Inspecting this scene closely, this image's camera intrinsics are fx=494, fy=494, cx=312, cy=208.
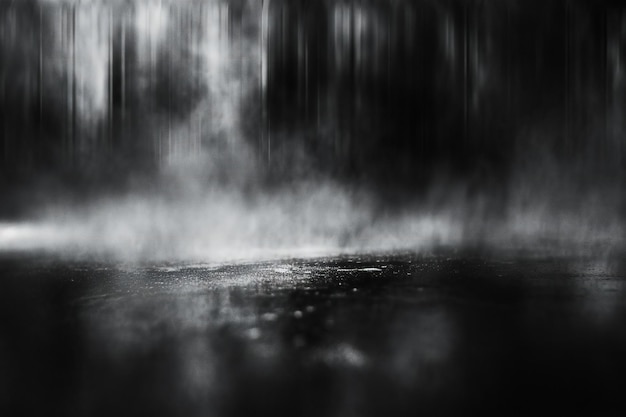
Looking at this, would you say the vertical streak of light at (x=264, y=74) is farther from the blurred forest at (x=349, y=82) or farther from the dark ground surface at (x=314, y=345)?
the dark ground surface at (x=314, y=345)

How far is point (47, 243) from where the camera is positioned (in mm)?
15391

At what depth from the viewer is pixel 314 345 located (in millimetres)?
4520

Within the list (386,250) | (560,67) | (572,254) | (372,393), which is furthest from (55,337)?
(560,67)

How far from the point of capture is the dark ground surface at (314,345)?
3.36m

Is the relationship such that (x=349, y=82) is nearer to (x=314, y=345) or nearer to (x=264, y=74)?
(x=264, y=74)

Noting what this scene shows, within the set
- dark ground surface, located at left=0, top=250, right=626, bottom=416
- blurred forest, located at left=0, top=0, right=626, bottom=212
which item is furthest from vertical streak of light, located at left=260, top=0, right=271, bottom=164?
dark ground surface, located at left=0, top=250, right=626, bottom=416

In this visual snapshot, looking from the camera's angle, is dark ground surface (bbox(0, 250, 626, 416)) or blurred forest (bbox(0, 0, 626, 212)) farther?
blurred forest (bbox(0, 0, 626, 212))

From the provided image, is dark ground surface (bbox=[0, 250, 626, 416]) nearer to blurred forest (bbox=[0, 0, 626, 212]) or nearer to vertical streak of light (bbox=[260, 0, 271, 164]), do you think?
blurred forest (bbox=[0, 0, 626, 212])

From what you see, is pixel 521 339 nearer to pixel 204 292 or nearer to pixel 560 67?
pixel 204 292

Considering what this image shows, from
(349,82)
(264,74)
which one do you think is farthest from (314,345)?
(264,74)

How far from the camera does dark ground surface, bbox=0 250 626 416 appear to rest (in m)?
3.36

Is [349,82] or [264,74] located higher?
[264,74]

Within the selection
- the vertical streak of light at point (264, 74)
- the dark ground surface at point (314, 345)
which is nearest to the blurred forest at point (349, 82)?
the vertical streak of light at point (264, 74)

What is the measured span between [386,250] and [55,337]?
9.11 m
